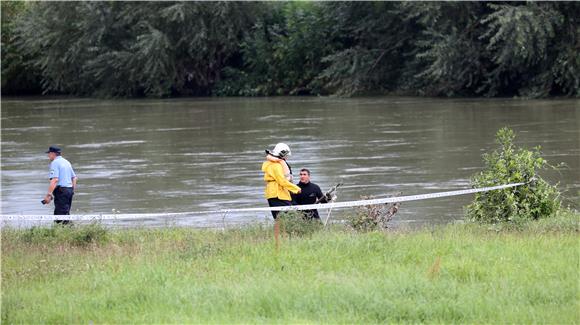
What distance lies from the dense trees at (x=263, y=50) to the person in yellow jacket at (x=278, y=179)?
30648mm

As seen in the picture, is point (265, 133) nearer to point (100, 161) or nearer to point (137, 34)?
point (100, 161)

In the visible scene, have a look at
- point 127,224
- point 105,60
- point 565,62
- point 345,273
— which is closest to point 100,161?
point 127,224

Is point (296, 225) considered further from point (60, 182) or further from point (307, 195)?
point (60, 182)

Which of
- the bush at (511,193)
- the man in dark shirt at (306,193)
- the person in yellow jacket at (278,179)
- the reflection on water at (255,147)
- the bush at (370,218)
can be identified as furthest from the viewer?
the reflection on water at (255,147)

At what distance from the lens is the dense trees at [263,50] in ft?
150

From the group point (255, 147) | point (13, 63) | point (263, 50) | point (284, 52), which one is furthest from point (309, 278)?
point (13, 63)

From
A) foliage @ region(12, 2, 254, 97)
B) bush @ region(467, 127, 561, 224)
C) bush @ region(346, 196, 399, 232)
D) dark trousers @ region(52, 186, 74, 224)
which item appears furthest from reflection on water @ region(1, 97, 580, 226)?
foliage @ region(12, 2, 254, 97)

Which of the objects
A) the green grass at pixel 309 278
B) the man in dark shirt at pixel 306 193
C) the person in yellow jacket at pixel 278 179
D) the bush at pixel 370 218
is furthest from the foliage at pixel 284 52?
the green grass at pixel 309 278

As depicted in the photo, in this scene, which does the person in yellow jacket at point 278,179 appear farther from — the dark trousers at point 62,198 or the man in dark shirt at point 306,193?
the dark trousers at point 62,198

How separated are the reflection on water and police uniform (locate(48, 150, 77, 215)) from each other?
6.40 feet

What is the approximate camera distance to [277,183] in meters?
14.6

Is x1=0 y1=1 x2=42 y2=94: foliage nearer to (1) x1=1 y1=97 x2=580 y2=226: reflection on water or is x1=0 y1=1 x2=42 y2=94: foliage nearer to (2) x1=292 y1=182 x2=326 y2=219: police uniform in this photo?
(1) x1=1 y1=97 x2=580 y2=226: reflection on water

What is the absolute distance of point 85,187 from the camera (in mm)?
23234

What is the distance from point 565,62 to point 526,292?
34500 mm
